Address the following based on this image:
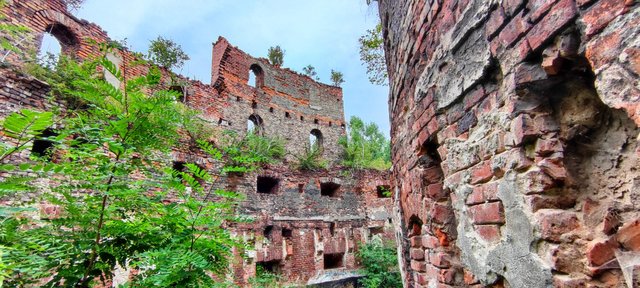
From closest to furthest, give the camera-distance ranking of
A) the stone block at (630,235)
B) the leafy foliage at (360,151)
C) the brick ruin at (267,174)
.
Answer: the stone block at (630,235)
the brick ruin at (267,174)
the leafy foliage at (360,151)

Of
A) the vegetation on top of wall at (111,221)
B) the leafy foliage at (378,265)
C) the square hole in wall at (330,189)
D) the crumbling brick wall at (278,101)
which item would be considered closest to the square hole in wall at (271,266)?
the leafy foliage at (378,265)

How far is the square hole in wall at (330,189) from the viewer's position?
11.4 meters

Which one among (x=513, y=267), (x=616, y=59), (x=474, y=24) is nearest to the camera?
(x=616, y=59)

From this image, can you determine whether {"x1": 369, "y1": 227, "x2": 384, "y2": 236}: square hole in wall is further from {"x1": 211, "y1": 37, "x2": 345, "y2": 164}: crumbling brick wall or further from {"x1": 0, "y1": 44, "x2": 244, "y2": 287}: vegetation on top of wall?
{"x1": 0, "y1": 44, "x2": 244, "y2": 287}: vegetation on top of wall

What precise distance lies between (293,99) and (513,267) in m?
15.4

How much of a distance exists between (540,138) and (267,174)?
9.06 m

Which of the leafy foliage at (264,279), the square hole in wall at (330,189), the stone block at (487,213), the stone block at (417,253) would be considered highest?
the square hole in wall at (330,189)

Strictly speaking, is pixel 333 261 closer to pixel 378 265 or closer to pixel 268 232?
pixel 378 265

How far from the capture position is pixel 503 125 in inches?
47.4

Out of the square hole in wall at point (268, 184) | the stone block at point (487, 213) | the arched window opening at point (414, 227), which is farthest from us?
the square hole in wall at point (268, 184)

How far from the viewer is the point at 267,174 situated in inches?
384

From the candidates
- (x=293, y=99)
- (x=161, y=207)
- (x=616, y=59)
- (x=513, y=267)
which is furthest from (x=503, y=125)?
(x=293, y=99)

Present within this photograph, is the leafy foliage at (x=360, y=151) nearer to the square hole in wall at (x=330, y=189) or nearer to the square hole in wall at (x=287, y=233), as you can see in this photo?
the square hole in wall at (x=330, y=189)

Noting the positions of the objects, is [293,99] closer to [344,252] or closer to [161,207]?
[344,252]
